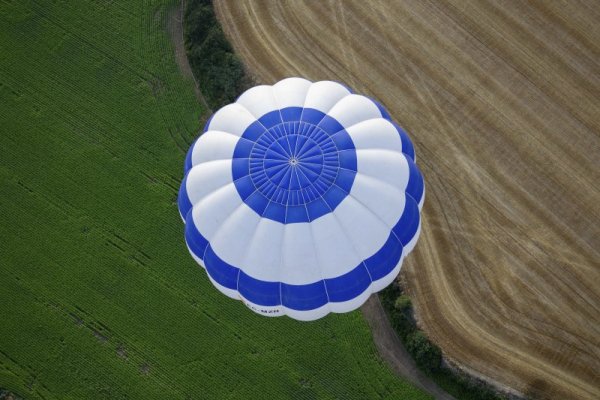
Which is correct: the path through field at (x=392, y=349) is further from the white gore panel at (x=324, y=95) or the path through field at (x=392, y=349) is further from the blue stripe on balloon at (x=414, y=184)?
the white gore panel at (x=324, y=95)

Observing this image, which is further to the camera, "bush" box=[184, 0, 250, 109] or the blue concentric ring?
"bush" box=[184, 0, 250, 109]

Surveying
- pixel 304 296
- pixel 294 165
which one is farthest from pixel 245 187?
pixel 304 296

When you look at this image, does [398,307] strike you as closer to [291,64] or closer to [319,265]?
[319,265]

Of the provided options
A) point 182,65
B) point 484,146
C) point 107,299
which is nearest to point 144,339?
point 107,299

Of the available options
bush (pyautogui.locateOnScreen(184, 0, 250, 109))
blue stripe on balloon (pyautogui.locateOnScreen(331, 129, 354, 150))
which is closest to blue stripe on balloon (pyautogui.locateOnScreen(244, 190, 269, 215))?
blue stripe on balloon (pyautogui.locateOnScreen(331, 129, 354, 150))

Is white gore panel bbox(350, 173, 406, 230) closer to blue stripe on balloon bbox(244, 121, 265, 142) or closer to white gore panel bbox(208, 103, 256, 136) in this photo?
Answer: blue stripe on balloon bbox(244, 121, 265, 142)

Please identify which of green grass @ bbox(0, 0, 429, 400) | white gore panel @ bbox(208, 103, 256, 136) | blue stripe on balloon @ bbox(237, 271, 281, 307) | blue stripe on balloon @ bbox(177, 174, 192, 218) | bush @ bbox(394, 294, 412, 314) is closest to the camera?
blue stripe on balloon @ bbox(237, 271, 281, 307)

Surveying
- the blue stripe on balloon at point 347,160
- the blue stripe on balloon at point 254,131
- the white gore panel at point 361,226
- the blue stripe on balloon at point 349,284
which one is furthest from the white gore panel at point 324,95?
the blue stripe on balloon at point 349,284
